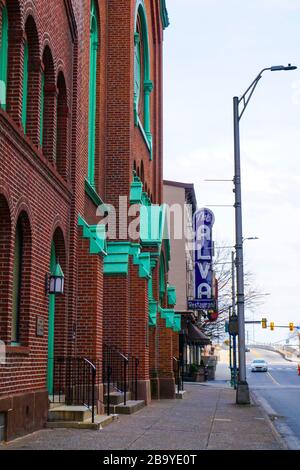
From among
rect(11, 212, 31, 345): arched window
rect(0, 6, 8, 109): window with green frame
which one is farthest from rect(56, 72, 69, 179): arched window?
rect(0, 6, 8, 109): window with green frame

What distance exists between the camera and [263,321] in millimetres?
52062

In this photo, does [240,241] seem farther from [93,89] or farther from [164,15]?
[164,15]

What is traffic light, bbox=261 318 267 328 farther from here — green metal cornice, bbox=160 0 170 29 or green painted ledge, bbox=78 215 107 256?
green painted ledge, bbox=78 215 107 256

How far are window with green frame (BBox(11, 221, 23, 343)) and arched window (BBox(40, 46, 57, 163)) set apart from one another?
7.60 ft

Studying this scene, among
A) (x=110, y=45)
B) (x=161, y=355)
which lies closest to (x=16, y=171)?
(x=110, y=45)

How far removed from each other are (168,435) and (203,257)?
26706 millimetres

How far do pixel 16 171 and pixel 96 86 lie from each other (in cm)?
988

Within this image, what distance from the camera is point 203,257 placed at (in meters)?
39.1

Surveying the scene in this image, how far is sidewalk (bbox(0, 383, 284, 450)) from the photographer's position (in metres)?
10.9

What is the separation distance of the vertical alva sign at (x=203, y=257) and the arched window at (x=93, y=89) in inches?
717

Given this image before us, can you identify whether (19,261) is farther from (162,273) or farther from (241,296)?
(162,273)

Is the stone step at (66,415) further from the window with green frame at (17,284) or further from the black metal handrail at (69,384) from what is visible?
the window with green frame at (17,284)

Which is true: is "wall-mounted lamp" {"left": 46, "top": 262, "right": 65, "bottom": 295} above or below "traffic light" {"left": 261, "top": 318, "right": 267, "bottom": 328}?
below

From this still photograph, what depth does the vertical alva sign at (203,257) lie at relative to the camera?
125 ft
